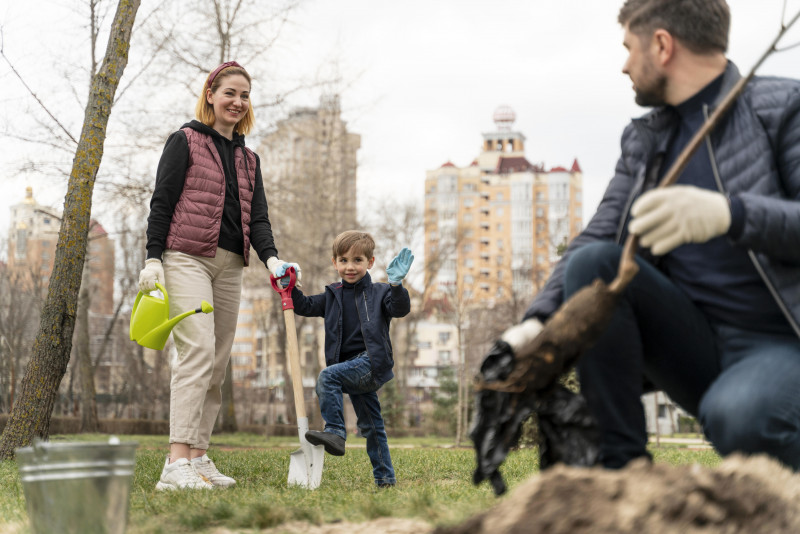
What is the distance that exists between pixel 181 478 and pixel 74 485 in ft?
6.16

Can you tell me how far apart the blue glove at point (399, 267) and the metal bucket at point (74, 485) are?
235cm

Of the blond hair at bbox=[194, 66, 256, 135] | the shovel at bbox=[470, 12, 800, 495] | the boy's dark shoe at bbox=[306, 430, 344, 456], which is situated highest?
the blond hair at bbox=[194, 66, 256, 135]

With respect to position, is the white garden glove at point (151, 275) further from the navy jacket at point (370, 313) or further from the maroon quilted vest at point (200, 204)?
the navy jacket at point (370, 313)

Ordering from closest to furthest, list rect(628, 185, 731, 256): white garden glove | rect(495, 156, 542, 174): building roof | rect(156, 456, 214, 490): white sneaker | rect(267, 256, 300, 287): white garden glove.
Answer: rect(628, 185, 731, 256): white garden glove
rect(156, 456, 214, 490): white sneaker
rect(267, 256, 300, 287): white garden glove
rect(495, 156, 542, 174): building roof

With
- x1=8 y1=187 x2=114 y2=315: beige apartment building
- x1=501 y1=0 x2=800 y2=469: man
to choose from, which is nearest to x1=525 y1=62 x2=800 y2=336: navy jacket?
x1=501 y1=0 x2=800 y2=469: man

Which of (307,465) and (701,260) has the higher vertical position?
(701,260)

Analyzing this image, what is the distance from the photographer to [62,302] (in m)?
6.23

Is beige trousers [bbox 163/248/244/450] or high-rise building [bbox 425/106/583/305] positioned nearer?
beige trousers [bbox 163/248/244/450]

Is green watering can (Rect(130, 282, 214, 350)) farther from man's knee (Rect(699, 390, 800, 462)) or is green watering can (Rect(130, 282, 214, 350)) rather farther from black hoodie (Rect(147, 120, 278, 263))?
man's knee (Rect(699, 390, 800, 462))

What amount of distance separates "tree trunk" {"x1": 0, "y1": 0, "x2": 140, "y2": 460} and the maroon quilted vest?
2.22 meters

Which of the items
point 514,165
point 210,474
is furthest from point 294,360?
point 514,165

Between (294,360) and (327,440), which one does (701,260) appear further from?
(294,360)

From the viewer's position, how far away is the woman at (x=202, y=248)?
13.8 feet

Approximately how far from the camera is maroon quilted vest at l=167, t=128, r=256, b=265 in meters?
4.27
